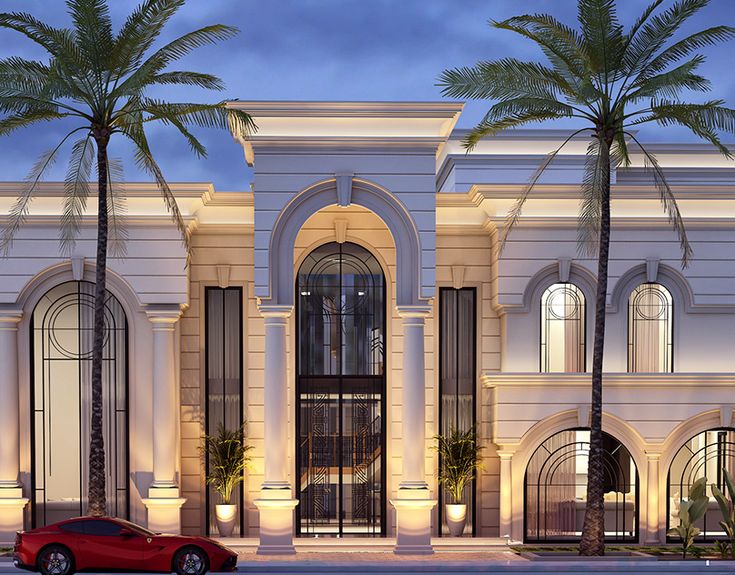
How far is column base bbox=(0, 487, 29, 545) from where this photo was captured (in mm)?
21891

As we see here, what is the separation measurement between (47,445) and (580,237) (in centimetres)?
1378

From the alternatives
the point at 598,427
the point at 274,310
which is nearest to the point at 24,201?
the point at 274,310

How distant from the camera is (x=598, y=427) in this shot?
20312 millimetres

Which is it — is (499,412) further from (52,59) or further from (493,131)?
(52,59)

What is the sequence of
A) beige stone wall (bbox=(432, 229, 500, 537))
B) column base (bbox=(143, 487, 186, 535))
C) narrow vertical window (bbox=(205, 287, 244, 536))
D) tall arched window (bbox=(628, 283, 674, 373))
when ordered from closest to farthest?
column base (bbox=(143, 487, 186, 535)), tall arched window (bbox=(628, 283, 674, 373)), beige stone wall (bbox=(432, 229, 500, 537)), narrow vertical window (bbox=(205, 287, 244, 536))

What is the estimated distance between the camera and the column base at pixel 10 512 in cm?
2189

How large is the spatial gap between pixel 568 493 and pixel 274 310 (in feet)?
27.8

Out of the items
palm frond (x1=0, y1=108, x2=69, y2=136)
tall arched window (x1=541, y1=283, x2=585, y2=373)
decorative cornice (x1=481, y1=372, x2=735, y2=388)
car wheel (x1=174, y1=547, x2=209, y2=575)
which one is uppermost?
palm frond (x1=0, y1=108, x2=69, y2=136)

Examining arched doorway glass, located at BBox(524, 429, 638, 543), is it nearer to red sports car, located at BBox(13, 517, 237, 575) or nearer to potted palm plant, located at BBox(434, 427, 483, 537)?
potted palm plant, located at BBox(434, 427, 483, 537)

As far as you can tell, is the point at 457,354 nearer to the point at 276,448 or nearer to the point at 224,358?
the point at 276,448

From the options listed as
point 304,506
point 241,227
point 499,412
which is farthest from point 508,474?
point 241,227

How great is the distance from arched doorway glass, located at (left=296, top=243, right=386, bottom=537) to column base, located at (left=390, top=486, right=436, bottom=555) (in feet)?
8.81

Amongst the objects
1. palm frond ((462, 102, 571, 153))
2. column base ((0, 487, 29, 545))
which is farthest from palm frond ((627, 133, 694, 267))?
column base ((0, 487, 29, 545))

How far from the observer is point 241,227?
24.0 m
